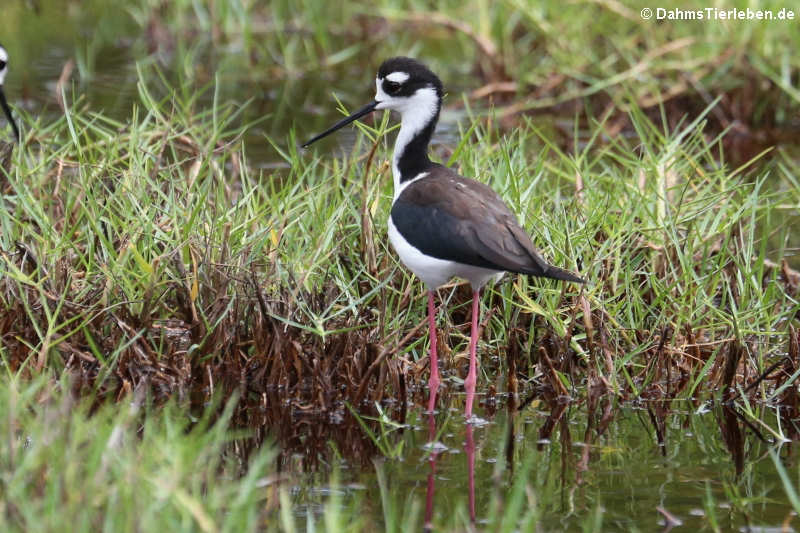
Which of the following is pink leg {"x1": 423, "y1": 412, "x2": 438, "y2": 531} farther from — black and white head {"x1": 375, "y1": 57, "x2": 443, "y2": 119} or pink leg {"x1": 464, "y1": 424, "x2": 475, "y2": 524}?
black and white head {"x1": 375, "y1": 57, "x2": 443, "y2": 119}

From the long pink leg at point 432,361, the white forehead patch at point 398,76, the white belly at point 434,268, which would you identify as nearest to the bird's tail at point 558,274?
the white belly at point 434,268

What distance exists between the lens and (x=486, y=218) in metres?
4.43

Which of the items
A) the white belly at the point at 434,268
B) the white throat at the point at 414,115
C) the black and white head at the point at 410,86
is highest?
the black and white head at the point at 410,86

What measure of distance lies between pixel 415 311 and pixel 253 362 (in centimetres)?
65

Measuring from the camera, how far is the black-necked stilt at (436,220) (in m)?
4.30

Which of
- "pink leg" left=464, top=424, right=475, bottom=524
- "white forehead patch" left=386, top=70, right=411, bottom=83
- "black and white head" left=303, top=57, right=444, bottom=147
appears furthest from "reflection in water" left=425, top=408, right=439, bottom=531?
"white forehead patch" left=386, top=70, right=411, bottom=83

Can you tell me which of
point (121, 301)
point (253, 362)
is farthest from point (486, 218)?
point (121, 301)

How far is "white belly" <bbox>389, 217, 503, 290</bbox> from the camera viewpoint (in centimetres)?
442

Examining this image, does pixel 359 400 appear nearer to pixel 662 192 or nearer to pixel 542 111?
pixel 662 192

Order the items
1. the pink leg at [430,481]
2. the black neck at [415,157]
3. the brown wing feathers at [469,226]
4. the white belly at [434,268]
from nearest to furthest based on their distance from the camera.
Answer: the pink leg at [430,481]
the brown wing feathers at [469,226]
the white belly at [434,268]
the black neck at [415,157]

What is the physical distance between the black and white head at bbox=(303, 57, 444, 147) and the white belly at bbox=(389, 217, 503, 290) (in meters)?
0.55

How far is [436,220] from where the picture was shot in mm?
4426

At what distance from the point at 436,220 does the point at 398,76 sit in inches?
28.7

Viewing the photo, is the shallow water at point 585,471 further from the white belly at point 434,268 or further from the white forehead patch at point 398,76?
the white forehead patch at point 398,76
